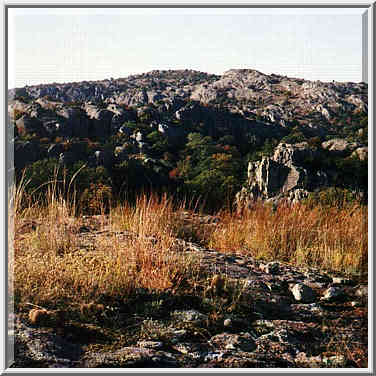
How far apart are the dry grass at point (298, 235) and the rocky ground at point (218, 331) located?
0.50m

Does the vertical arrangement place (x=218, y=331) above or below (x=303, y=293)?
below

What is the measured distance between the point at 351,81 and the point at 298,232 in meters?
1.45

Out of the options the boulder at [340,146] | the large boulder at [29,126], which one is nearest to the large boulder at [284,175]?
the boulder at [340,146]

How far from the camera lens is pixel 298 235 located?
4180mm

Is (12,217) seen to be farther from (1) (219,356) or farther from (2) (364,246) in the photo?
(2) (364,246)

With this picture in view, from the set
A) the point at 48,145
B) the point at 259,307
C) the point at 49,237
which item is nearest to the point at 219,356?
the point at 259,307

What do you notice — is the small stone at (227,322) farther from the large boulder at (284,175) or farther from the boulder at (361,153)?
the large boulder at (284,175)

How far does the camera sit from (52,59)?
386 cm

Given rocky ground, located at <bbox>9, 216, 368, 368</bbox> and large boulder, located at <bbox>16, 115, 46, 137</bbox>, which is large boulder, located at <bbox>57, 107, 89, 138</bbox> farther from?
rocky ground, located at <bbox>9, 216, 368, 368</bbox>

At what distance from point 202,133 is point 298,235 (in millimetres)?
1928

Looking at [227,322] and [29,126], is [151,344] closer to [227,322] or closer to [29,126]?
[227,322]

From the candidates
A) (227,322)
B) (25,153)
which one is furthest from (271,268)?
(25,153)

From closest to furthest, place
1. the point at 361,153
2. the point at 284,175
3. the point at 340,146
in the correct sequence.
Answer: the point at 361,153 → the point at 340,146 → the point at 284,175

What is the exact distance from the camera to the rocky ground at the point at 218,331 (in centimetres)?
271
